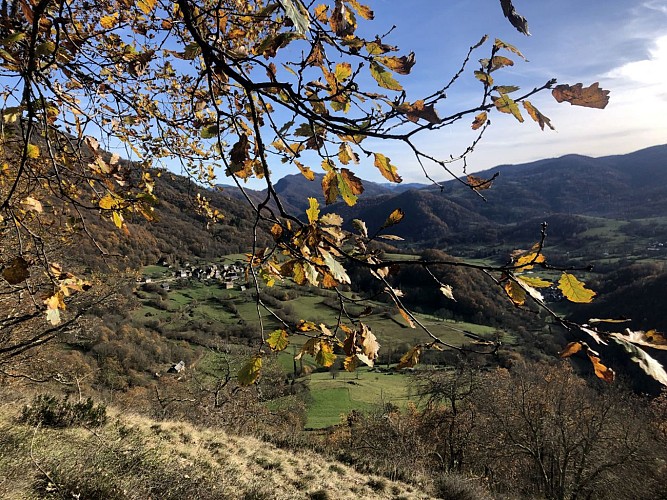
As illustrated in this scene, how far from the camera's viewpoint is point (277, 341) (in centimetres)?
167

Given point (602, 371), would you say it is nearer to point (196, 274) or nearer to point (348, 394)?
point (348, 394)

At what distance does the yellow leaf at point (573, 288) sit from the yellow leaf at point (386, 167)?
2.08 feet

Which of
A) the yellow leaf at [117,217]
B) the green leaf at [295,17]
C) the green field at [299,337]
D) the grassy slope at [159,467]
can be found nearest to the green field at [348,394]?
the green field at [299,337]

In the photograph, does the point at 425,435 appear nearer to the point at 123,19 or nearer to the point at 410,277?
the point at 123,19

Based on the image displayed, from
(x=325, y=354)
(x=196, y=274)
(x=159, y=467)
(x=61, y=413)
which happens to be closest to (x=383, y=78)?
(x=325, y=354)

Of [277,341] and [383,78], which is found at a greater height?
[383,78]

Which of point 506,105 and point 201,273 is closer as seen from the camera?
point 506,105

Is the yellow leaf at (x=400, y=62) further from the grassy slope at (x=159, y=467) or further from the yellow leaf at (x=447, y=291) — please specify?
the grassy slope at (x=159, y=467)

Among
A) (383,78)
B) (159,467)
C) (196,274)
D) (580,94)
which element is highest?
(383,78)

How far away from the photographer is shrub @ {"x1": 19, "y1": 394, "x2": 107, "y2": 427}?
6645mm

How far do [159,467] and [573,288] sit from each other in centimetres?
649

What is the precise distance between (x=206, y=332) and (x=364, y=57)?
67.7 m

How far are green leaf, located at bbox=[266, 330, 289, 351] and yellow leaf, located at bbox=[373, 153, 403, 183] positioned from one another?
0.80m

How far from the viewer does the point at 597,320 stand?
117 centimetres
